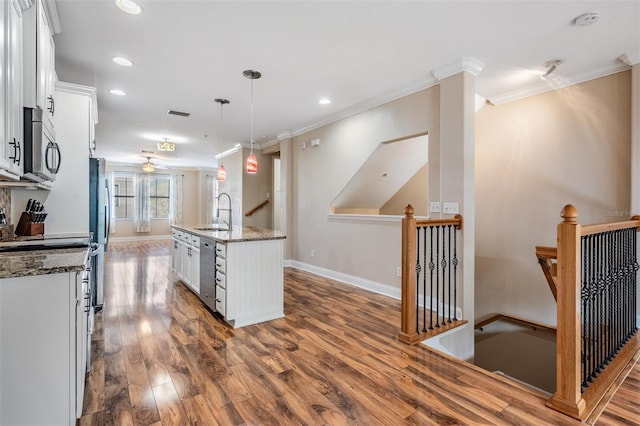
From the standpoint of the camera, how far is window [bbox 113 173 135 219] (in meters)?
10.0

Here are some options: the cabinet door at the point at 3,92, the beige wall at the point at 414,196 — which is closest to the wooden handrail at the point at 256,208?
the beige wall at the point at 414,196

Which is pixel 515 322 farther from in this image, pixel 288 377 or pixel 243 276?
pixel 243 276

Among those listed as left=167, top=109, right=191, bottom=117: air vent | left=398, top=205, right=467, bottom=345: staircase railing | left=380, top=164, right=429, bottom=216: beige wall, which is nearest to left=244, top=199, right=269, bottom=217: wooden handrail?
left=167, top=109, right=191, bottom=117: air vent

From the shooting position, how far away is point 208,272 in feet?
11.3

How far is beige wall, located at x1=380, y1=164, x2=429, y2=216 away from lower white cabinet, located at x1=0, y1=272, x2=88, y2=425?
16.4 feet

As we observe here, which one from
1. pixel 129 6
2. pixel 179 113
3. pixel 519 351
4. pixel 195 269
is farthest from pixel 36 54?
pixel 519 351

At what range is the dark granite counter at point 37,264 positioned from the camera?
1359mm

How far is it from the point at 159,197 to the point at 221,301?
8.92 m

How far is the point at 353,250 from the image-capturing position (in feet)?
15.5

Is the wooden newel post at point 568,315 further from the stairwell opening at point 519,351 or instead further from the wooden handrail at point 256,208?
the wooden handrail at point 256,208

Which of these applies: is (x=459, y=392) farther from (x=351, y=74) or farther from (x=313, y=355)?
(x=351, y=74)

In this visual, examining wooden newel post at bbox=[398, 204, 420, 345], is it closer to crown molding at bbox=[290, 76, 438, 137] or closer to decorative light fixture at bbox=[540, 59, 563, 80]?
Answer: crown molding at bbox=[290, 76, 438, 137]

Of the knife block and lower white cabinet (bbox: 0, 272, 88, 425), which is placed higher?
the knife block

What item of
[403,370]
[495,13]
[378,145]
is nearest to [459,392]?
[403,370]
